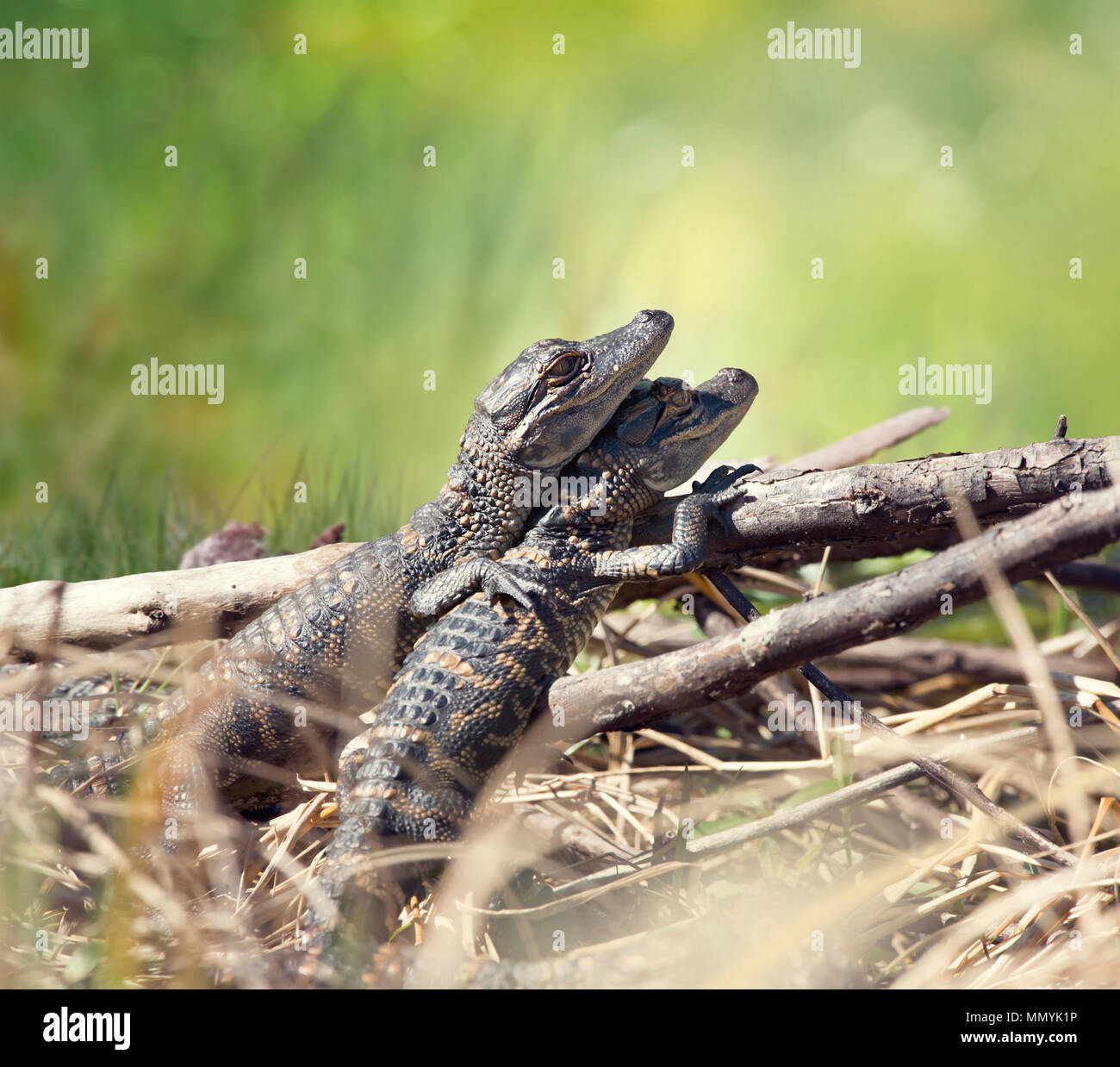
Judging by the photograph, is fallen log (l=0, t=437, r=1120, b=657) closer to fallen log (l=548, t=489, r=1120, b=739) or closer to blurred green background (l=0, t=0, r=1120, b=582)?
fallen log (l=548, t=489, r=1120, b=739)

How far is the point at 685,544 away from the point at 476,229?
120 inches

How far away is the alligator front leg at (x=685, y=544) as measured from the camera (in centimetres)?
229

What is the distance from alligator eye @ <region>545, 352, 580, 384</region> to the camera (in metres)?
2.54

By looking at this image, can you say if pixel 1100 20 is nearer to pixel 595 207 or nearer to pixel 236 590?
pixel 595 207

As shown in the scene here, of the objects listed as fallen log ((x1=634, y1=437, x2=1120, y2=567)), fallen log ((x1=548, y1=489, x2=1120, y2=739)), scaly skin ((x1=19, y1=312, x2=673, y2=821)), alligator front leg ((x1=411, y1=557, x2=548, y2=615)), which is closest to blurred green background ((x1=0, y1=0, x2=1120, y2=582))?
scaly skin ((x1=19, y1=312, x2=673, y2=821))

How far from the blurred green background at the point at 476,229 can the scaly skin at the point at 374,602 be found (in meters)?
1.51

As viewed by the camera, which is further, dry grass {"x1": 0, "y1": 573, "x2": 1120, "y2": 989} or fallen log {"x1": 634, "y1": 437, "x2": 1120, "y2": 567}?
fallen log {"x1": 634, "y1": 437, "x2": 1120, "y2": 567}

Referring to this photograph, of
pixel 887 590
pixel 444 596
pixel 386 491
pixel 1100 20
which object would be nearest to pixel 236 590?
pixel 444 596

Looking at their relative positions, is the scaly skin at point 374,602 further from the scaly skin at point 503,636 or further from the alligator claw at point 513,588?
the alligator claw at point 513,588

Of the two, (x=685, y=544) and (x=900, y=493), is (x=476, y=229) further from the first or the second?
(x=900, y=493)

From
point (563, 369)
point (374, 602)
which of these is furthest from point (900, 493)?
point (374, 602)

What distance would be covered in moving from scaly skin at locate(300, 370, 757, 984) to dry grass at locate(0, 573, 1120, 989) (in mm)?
144

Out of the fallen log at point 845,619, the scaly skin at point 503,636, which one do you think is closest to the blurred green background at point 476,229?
the scaly skin at point 503,636

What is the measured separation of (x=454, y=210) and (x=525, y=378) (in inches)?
101
